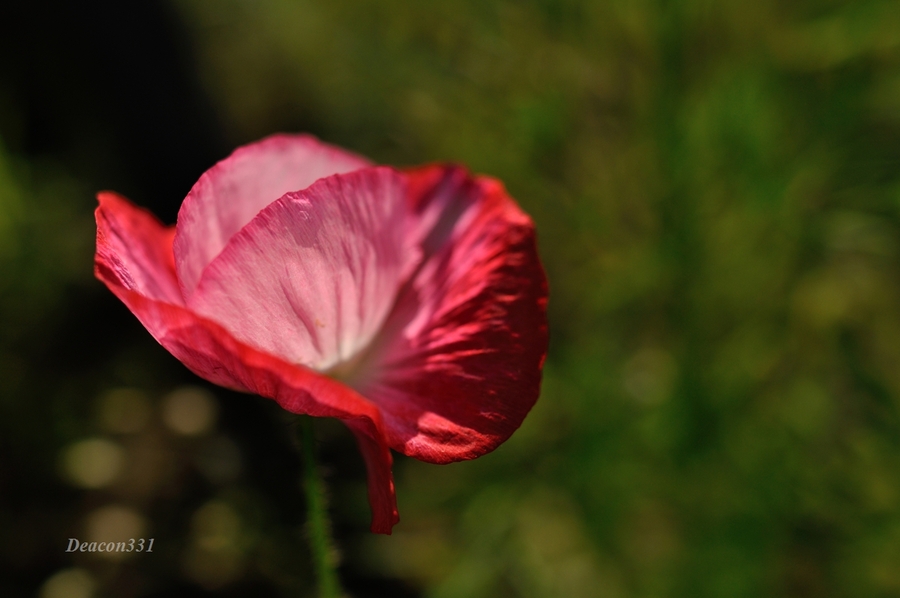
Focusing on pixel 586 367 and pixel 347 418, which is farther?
pixel 586 367

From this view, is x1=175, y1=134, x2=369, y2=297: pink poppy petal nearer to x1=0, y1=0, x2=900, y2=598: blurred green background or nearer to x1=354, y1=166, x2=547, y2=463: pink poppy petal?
x1=354, y1=166, x2=547, y2=463: pink poppy petal

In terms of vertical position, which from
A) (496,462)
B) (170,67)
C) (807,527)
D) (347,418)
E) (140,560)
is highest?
(347,418)

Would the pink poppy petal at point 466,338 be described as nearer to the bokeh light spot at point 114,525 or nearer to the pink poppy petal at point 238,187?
the pink poppy petal at point 238,187

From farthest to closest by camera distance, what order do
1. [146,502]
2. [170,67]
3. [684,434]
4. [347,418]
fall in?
[170,67]
[146,502]
[684,434]
[347,418]

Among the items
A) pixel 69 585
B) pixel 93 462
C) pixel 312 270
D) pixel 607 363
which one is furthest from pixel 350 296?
pixel 93 462

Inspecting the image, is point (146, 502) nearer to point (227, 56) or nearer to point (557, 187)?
Result: point (557, 187)

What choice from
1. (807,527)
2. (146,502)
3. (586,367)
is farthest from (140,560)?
(807,527)

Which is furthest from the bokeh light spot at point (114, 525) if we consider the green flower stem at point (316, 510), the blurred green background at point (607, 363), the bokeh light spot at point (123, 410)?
the green flower stem at point (316, 510)

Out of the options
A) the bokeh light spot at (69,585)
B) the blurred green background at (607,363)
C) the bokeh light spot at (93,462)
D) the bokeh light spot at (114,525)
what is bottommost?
the bokeh light spot at (69,585)
